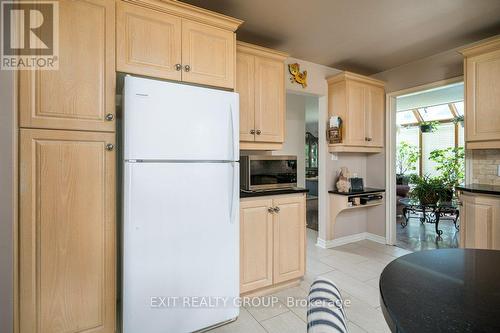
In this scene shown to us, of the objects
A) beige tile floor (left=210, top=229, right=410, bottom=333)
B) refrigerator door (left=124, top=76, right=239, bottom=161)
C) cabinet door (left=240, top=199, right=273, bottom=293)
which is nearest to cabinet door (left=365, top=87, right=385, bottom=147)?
beige tile floor (left=210, top=229, right=410, bottom=333)

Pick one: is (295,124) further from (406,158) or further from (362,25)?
(406,158)

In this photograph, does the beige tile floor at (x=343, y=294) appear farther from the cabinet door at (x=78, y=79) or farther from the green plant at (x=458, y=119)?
the green plant at (x=458, y=119)

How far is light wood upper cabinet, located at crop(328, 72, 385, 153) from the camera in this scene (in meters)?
3.24

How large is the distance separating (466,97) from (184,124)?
2800 millimetres

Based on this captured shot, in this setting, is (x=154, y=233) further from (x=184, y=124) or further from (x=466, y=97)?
(x=466, y=97)

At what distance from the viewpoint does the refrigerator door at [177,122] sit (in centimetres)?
141

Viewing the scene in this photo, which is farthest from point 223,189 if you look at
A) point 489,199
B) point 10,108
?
point 489,199

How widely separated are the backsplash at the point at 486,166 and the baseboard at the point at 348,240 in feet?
4.69

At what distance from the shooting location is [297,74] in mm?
3113

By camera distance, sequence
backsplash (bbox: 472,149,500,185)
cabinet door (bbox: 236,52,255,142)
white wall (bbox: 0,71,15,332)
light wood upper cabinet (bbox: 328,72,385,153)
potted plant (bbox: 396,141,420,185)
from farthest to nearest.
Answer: potted plant (bbox: 396,141,420,185), light wood upper cabinet (bbox: 328,72,385,153), backsplash (bbox: 472,149,500,185), cabinet door (bbox: 236,52,255,142), white wall (bbox: 0,71,15,332)

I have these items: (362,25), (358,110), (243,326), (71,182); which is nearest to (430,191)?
(358,110)

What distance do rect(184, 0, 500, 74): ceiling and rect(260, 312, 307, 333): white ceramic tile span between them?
2.51m

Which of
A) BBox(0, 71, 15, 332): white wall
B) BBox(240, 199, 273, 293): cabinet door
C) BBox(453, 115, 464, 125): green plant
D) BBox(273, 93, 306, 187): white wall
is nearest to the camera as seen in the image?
BBox(0, 71, 15, 332): white wall

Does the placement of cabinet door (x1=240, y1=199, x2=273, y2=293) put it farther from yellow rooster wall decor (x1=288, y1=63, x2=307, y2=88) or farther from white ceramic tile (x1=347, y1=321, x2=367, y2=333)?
yellow rooster wall decor (x1=288, y1=63, x2=307, y2=88)
